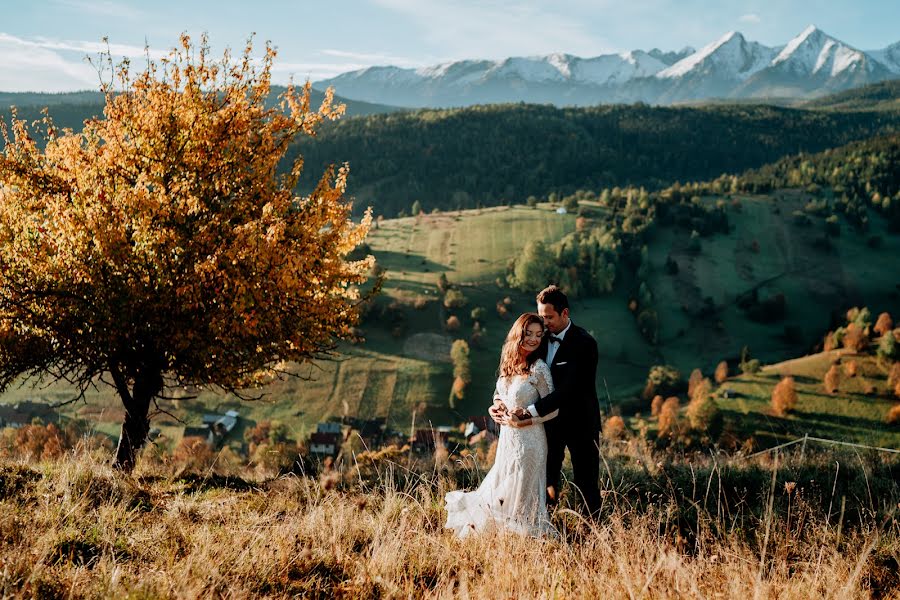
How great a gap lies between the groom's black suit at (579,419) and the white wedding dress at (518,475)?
0.17 meters

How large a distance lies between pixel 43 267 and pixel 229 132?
13.7 feet

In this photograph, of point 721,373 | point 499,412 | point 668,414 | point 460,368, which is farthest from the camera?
point 721,373

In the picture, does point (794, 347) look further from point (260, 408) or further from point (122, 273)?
point (122, 273)

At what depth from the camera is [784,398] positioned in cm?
8581

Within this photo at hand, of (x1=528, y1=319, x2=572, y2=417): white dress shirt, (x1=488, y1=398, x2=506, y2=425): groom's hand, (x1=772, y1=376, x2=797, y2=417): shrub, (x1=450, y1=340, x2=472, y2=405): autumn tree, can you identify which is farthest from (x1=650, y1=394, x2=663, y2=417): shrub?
(x1=488, y1=398, x2=506, y2=425): groom's hand

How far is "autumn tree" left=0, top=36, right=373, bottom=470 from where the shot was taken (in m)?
9.52

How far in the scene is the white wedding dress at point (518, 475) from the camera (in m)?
5.81

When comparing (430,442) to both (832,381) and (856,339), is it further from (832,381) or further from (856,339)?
(856,339)

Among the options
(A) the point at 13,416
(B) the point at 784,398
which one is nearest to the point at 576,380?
(A) the point at 13,416

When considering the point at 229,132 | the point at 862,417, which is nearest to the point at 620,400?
the point at 862,417

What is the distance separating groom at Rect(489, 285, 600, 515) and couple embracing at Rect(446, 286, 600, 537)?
0.01 meters

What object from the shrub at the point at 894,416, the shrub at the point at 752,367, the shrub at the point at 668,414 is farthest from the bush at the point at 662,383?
the shrub at the point at 894,416

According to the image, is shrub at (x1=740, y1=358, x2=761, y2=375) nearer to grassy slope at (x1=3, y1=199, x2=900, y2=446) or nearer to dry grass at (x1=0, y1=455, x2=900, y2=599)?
grassy slope at (x1=3, y1=199, x2=900, y2=446)

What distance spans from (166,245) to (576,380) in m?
8.18
